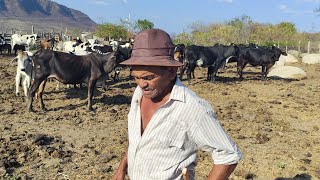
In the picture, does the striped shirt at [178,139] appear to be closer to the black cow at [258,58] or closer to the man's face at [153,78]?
the man's face at [153,78]

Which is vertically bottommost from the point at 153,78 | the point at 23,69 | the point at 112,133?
the point at 112,133

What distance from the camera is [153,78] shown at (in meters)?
2.09

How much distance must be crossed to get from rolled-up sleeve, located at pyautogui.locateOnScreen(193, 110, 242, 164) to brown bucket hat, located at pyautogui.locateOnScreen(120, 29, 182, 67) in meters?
0.34

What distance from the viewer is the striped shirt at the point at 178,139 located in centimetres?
200

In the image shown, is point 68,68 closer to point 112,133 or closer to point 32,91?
point 32,91

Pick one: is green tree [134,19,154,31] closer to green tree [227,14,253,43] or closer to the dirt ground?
green tree [227,14,253,43]

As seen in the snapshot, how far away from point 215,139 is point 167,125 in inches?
10.6

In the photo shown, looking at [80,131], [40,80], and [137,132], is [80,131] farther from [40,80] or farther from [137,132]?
[137,132]

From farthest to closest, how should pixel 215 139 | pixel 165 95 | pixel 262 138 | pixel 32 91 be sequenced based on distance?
pixel 32 91, pixel 262 138, pixel 165 95, pixel 215 139

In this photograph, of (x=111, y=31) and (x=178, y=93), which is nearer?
(x=178, y=93)

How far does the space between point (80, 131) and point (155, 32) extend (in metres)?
6.30

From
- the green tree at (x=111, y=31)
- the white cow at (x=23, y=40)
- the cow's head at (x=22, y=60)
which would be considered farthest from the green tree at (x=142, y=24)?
the cow's head at (x=22, y=60)

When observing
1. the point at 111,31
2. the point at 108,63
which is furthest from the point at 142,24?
the point at 108,63

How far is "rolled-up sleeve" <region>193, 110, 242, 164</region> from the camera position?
2.00m
